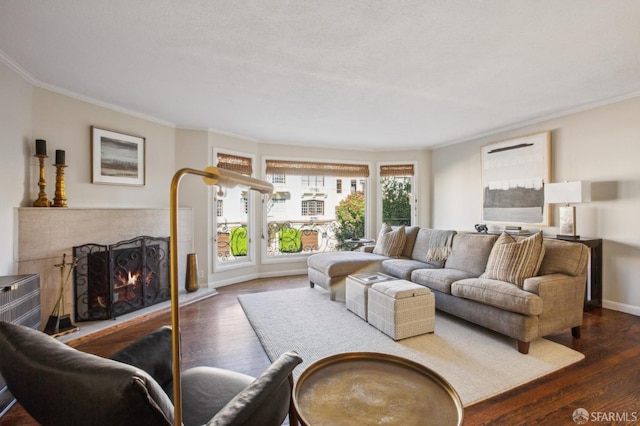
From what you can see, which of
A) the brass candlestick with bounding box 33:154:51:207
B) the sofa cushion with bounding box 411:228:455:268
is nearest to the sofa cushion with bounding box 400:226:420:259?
the sofa cushion with bounding box 411:228:455:268

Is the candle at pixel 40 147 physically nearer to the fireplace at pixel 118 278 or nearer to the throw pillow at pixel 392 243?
the fireplace at pixel 118 278

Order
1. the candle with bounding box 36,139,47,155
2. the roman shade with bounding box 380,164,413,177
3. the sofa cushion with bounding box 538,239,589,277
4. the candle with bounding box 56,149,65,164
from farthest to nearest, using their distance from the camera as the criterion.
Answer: the roman shade with bounding box 380,164,413,177 → the candle with bounding box 56,149,65,164 → the candle with bounding box 36,139,47,155 → the sofa cushion with bounding box 538,239,589,277

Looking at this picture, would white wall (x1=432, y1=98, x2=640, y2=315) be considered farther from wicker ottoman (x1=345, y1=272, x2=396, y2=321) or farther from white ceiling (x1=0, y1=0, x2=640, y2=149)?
wicker ottoman (x1=345, y1=272, x2=396, y2=321)

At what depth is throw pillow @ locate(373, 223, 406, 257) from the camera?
4.53 meters

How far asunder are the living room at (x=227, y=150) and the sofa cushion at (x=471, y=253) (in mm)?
1301

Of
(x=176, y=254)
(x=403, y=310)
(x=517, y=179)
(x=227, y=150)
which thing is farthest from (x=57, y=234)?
(x=517, y=179)

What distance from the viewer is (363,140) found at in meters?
5.33

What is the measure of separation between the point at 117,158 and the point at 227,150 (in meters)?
1.58

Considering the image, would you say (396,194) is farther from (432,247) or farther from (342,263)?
(342,263)

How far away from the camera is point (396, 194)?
6.20m

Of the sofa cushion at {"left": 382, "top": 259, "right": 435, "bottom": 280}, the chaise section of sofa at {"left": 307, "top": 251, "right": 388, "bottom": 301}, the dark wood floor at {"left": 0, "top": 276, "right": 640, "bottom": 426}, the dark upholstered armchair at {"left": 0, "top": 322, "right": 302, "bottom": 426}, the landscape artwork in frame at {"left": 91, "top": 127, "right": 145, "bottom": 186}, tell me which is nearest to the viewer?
the dark upholstered armchair at {"left": 0, "top": 322, "right": 302, "bottom": 426}

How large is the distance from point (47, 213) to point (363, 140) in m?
4.39

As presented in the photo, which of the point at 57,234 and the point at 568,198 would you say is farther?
the point at 568,198

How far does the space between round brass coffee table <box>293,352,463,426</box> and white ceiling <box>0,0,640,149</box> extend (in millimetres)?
2064
